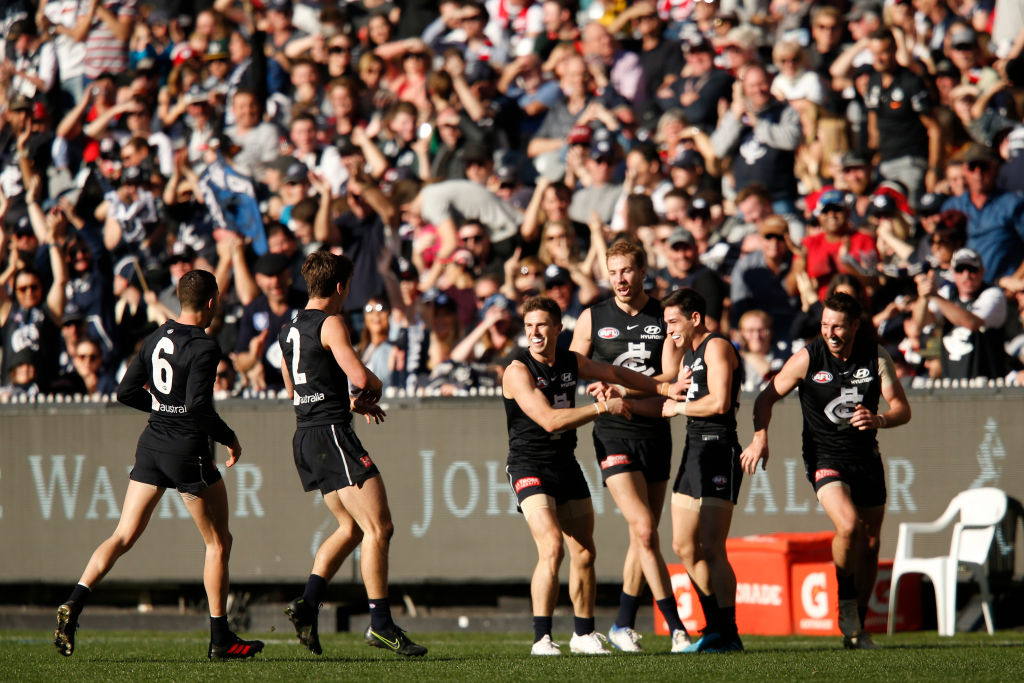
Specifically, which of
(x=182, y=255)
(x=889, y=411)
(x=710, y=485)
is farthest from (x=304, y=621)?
(x=182, y=255)

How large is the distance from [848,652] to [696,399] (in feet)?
Answer: 5.69

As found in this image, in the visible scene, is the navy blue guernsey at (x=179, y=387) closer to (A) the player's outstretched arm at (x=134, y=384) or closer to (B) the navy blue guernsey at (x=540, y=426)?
(A) the player's outstretched arm at (x=134, y=384)

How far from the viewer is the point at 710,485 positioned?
28.2 ft

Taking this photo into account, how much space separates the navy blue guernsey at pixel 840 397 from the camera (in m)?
8.71

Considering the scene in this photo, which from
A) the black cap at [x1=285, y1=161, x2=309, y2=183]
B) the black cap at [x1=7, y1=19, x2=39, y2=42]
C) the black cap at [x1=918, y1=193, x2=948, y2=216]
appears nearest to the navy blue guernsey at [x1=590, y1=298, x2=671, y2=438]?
the black cap at [x1=918, y1=193, x2=948, y2=216]

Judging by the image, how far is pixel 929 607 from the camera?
35.5 feet

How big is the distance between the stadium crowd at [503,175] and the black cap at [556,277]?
4 cm

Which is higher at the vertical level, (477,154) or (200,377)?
(477,154)

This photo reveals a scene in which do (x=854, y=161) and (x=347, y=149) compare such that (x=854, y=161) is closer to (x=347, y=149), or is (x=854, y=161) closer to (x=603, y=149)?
(x=603, y=149)

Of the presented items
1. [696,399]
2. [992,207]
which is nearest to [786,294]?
[992,207]

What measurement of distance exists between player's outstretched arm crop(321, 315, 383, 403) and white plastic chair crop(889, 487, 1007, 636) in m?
4.49

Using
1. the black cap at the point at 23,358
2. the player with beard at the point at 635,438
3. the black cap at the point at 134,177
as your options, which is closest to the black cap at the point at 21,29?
the black cap at the point at 134,177

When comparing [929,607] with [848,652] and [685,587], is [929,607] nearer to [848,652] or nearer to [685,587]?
[685,587]

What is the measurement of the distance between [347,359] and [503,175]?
22.4 feet
